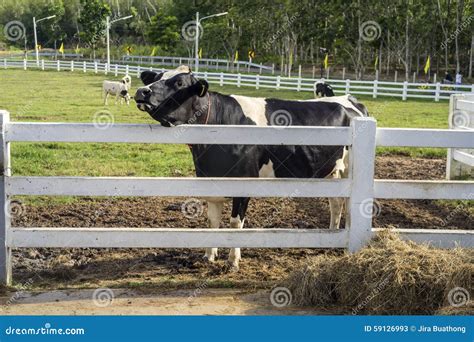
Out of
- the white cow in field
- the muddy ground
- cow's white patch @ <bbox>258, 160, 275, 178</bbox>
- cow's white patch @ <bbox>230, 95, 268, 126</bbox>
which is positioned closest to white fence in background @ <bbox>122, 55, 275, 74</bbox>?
the white cow in field

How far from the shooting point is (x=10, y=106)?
76.1 feet

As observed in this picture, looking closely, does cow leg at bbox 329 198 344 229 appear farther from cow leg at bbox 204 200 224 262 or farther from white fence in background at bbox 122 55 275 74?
white fence in background at bbox 122 55 275 74

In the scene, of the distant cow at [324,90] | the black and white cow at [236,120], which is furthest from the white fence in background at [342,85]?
the black and white cow at [236,120]

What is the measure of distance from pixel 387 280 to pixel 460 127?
21.0ft

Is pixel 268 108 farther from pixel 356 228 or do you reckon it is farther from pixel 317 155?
pixel 356 228

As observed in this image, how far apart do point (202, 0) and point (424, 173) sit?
259 feet

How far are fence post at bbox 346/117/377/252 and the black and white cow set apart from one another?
1219 millimetres

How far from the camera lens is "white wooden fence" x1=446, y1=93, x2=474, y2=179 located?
1074 centimetres

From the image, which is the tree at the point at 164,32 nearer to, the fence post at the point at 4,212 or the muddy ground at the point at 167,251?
the muddy ground at the point at 167,251

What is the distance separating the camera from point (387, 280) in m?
5.12

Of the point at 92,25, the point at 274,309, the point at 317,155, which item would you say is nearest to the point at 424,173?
the point at 317,155

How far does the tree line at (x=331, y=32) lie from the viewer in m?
53.1

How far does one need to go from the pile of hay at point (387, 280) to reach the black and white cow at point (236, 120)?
50.4 inches

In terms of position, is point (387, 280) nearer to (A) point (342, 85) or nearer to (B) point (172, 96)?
(B) point (172, 96)
